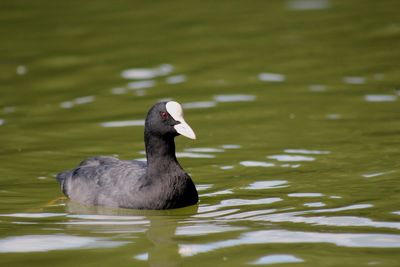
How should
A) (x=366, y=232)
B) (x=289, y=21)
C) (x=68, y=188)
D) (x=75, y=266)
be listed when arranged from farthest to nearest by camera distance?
(x=289, y=21)
(x=68, y=188)
(x=366, y=232)
(x=75, y=266)

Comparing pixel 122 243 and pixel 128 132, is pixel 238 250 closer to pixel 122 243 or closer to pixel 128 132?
pixel 122 243

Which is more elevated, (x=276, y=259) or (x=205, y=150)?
(x=205, y=150)

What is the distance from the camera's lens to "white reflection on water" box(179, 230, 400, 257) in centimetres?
689

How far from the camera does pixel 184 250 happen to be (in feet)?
23.1

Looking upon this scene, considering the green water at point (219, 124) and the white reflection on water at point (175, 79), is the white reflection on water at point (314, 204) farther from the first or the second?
the white reflection on water at point (175, 79)

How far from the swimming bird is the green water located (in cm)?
14

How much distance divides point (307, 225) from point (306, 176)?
5.78ft

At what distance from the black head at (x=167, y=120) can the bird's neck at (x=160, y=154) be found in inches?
2.5

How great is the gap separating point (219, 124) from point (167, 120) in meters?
3.09

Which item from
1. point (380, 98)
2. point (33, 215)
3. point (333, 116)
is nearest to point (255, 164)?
point (333, 116)

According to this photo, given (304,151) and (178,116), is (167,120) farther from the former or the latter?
(304,151)

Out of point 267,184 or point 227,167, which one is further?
point 227,167

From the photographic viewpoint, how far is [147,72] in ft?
46.3

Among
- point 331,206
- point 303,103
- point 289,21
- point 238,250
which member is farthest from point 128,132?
point 289,21
